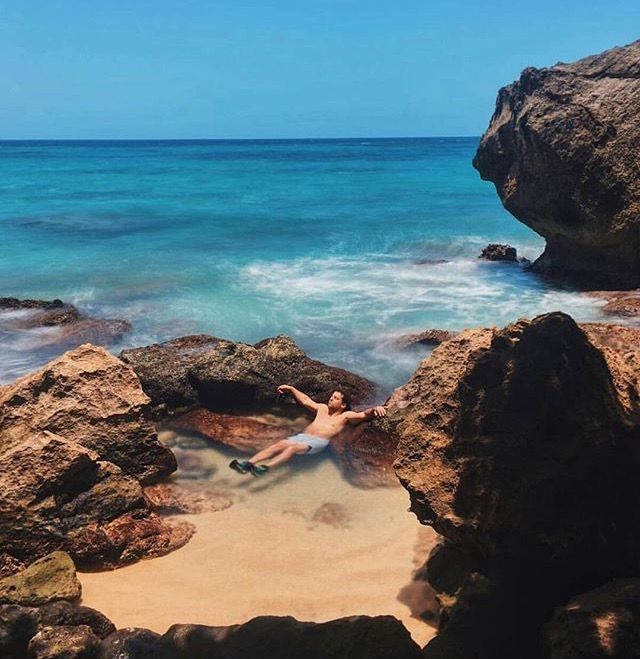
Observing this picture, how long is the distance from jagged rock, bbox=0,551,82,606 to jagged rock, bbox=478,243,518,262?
16316mm

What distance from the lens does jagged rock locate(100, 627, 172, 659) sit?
402cm

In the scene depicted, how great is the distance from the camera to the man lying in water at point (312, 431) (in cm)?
729

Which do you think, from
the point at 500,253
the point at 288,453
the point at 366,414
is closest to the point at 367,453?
the point at 366,414

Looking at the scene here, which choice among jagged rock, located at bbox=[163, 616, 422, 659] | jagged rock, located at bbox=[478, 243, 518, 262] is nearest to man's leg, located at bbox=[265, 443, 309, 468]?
jagged rock, located at bbox=[163, 616, 422, 659]

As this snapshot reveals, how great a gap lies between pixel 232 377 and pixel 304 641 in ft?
17.2

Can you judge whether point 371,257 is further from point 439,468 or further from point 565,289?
point 439,468

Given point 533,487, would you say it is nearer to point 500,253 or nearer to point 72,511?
point 72,511

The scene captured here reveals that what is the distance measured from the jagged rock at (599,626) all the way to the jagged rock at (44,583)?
3376mm

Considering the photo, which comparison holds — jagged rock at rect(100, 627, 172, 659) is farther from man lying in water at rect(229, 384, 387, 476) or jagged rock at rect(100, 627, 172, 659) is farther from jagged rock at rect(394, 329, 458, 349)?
jagged rock at rect(394, 329, 458, 349)

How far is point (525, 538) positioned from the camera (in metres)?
3.93

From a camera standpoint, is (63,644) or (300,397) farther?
(300,397)

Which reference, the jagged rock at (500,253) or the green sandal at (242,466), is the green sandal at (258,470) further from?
the jagged rock at (500,253)

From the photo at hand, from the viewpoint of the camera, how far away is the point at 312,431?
8.05 metres

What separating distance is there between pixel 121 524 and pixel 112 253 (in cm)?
1681
